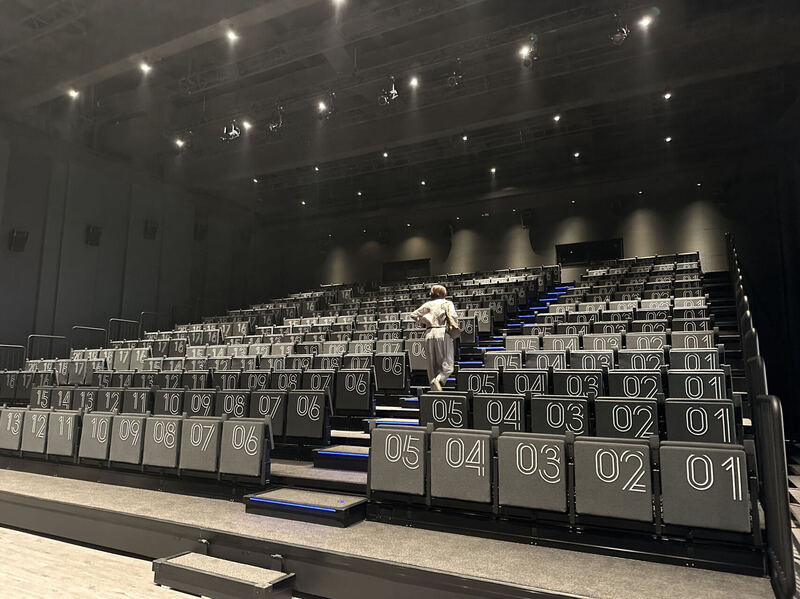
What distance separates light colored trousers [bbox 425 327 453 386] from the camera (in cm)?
375

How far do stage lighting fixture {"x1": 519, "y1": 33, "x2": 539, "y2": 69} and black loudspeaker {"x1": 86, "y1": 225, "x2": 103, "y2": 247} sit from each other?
7.15 meters

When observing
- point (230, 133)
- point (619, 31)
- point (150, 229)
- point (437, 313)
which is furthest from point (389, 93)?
point (150, 229)

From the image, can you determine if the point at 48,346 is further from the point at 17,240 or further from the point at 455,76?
the point at 455,76

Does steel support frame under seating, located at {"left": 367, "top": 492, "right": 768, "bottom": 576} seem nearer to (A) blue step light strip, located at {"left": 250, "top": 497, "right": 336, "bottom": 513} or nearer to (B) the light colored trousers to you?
(A) blue step light strip, located at {"left": 250, "top": 497, "right": 336, "bottom": 513}

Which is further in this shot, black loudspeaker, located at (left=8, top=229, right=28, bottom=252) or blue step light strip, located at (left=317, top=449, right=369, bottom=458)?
black loudspeaker, located at (left=8, top=229, right=28, bottom=252)

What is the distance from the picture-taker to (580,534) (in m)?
2.09

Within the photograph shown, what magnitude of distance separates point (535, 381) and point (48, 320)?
8.10m

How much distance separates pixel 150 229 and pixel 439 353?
8.02 metres

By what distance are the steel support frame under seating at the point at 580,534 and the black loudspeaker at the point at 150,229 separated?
8.90 m

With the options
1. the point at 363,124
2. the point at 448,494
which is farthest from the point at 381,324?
the point at 363,124

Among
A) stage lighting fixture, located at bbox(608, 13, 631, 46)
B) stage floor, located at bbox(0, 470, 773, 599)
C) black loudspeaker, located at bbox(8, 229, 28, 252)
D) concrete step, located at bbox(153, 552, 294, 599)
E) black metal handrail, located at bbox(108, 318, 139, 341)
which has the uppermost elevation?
stage lighting fixture, located at bbox(608, 13, 631, 46)

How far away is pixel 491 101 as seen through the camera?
820 cm

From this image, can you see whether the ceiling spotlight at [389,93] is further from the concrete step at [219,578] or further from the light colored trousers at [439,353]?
the concrete step at [219,578]

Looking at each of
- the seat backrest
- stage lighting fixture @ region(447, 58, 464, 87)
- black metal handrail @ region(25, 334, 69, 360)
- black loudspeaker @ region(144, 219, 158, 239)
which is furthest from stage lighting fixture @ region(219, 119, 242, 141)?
the seat backrest
